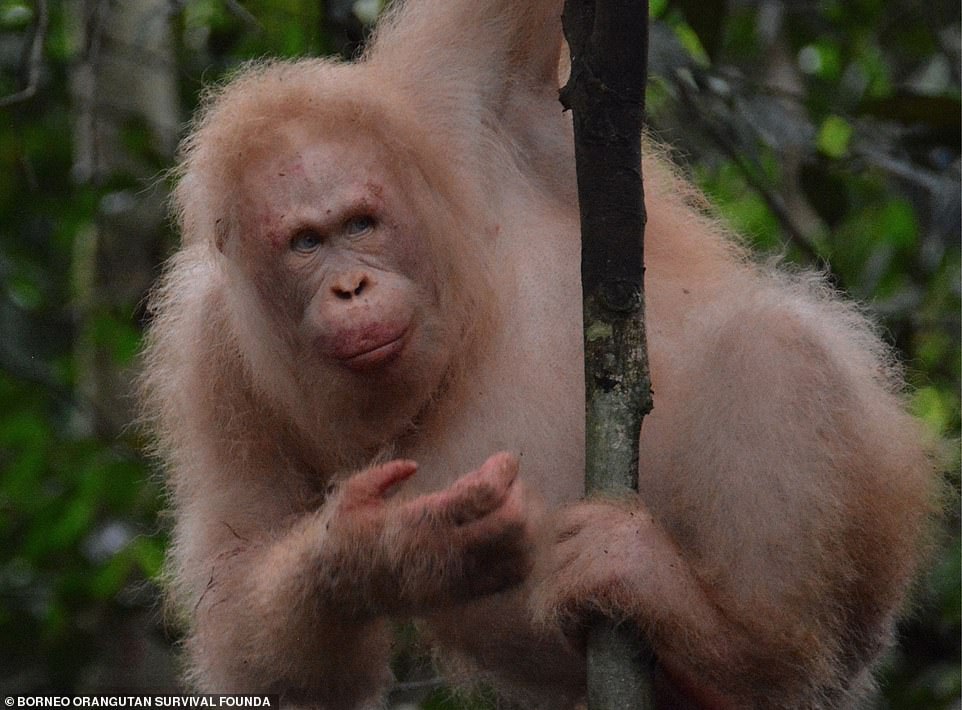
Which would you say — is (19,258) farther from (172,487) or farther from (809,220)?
(809,220)

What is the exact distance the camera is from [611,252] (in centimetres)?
268

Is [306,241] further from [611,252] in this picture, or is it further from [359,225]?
[611,252]

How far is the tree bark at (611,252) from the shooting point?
265cm

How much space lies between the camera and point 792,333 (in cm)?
313

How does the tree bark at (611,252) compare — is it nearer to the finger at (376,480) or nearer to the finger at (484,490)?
the finger at (484,490)

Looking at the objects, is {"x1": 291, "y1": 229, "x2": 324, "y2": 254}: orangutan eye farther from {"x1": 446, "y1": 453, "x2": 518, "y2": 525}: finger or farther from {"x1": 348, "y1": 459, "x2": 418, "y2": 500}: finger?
{"x1": 446, "y1": 453, "x2": 518, "y2": 525}: finger

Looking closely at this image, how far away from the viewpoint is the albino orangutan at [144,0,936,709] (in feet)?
9.87

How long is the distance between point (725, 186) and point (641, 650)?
4763 millimetres

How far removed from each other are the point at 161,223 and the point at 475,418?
10.9ft

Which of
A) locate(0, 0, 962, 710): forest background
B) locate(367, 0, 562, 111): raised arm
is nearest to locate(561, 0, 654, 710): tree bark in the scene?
locate(367, 0, 562, 111): raised arm

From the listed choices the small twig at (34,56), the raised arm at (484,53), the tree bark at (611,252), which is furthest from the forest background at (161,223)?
the tree bark at (611,252)

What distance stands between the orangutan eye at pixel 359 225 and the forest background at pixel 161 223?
4.13 ft

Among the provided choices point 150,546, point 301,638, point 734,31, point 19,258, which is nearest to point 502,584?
point 301,638

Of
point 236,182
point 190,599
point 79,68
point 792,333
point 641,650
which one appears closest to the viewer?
point 641,650
